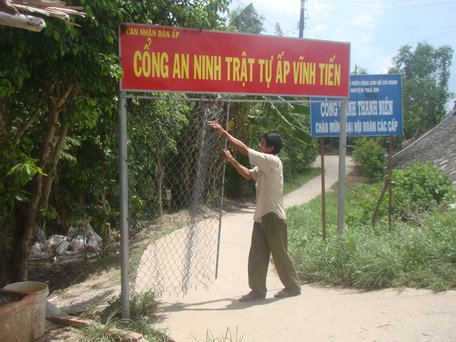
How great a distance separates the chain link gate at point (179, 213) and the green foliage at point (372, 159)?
1422 centimetres

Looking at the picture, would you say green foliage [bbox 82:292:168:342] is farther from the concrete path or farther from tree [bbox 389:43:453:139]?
tree [bbox 389:43:453:139]

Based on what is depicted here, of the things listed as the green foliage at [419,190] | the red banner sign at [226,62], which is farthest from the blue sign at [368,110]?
the green foliage at [419,190]

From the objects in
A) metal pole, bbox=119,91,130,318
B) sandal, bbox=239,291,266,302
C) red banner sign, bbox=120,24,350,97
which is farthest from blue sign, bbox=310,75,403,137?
metal pole, bbox=119,91,130,318

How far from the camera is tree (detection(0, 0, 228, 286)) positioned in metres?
3.45

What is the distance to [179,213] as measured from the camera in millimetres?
11656

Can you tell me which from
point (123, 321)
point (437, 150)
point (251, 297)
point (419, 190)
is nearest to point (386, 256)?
point (251, 297)

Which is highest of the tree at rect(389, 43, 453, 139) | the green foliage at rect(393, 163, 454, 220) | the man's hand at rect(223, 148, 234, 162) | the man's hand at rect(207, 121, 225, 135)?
the tree at rect(389, 43, 453, 139)

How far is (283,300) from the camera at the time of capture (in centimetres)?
A: 479

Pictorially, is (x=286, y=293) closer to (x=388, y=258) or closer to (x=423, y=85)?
(x=388, y=258)

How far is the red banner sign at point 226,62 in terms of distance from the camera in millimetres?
4098

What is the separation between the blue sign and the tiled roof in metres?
6.82

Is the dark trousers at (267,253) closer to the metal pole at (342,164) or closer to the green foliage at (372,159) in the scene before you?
the metal pole at (342,164)

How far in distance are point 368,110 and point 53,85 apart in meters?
4.08

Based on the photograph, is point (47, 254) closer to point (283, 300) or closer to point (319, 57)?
point (283, 300)
